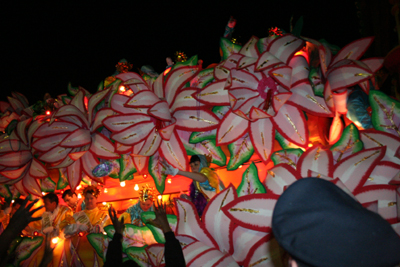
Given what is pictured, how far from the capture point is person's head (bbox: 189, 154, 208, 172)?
1.32 meters

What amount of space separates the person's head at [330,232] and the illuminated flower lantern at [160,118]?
0.77m

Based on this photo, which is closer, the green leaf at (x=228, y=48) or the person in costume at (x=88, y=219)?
the green leaf at (x=228, y=48)

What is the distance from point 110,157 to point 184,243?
0.62m

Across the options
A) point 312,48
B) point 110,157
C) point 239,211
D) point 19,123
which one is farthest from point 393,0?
point 19,123

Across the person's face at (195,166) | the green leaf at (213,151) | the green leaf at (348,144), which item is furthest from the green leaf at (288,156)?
the person's face at (195,166)

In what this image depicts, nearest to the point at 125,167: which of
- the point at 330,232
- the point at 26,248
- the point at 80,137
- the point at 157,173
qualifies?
the point at 157,173

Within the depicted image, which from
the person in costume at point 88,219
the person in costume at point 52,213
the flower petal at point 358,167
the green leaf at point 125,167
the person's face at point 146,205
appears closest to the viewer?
the flower petal at point 358,167

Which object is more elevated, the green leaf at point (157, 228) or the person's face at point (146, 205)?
the green leaf at point (157, 228)

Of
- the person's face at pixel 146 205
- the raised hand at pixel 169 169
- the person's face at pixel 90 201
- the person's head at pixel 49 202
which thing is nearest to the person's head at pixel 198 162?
the raised hand at pixel 169 169

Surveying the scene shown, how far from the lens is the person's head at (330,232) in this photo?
0.43 metres

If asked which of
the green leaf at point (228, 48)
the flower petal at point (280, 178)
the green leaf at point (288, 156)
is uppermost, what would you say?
the green leaf at point (228, 48)

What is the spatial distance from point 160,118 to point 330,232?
0.91m

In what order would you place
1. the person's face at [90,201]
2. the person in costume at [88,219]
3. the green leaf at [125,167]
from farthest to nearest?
the person's face at [90,201] → the person in costume at [88,219] → the green leaf at [125,167]

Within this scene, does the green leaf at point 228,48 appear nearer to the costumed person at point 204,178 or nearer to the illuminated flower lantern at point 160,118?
the illuminated flower lantern at point 160,118
